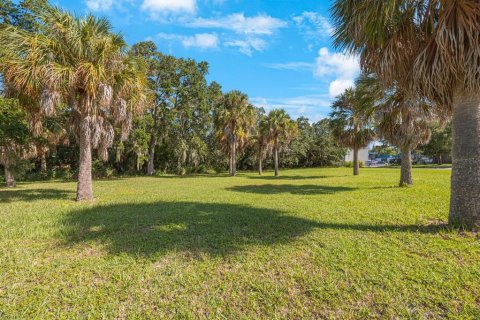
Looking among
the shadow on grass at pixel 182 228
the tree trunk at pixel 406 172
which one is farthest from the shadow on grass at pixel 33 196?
the tree trunk at pixel 406 172

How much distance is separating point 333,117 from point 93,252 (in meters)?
21.3

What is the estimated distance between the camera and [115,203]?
28.9 feet

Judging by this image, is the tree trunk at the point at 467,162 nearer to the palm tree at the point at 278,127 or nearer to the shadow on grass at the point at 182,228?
the shadow on grass at the point at 182,228

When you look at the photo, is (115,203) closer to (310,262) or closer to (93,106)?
(93,106)

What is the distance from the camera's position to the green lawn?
272 cm

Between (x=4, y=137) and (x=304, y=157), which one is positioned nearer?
(x=4, y=137)

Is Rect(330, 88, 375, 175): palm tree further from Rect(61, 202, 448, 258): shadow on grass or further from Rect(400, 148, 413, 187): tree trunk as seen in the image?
Rect(61, 202, 448, 258): shadow on grass

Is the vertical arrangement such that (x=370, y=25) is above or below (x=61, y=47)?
below

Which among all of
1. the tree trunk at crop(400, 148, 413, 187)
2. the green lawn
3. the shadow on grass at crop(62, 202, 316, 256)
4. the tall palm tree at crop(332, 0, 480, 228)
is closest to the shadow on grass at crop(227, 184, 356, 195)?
the tree trunk at crop(400, 148, 413, 187)

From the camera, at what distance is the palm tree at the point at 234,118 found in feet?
80.5

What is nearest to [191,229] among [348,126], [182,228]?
[182,228]

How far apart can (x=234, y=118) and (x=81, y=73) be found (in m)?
16.9

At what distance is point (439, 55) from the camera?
452 cm

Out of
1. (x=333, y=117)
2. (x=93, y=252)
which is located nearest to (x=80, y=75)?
(x=93, y=252)
